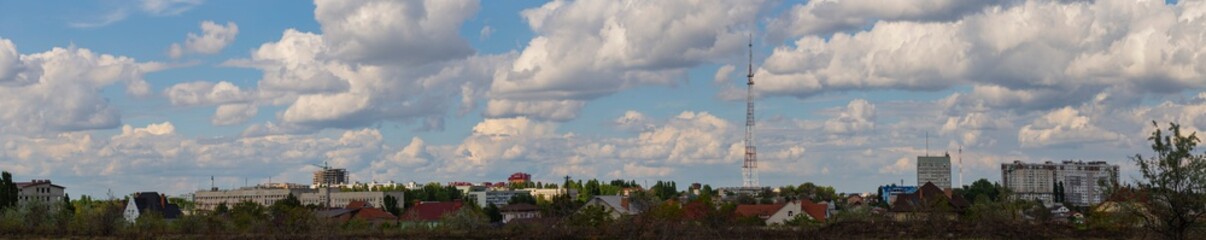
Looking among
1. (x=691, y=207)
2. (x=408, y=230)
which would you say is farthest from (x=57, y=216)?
(x=691, y=207)

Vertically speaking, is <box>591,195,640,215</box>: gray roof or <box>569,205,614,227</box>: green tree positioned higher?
<box>591,195,640,215</box>: gray roof

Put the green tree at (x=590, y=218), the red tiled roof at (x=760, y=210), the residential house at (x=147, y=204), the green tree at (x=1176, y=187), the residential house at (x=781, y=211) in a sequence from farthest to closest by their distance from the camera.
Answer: the residential house at (x=147, y=204), the red tiled roof at (x=760, y=210), the residential house at (x=781, y=211), the green tree at (x=590, y=218), the green tree at (x=1176, y=187)

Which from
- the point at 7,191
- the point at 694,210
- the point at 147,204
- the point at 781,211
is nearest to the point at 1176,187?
the point at 694,210

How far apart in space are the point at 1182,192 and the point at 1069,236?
24057mm

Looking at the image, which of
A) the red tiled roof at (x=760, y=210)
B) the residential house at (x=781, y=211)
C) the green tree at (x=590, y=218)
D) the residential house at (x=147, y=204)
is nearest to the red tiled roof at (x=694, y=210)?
the green tree at (x=590, y=218)

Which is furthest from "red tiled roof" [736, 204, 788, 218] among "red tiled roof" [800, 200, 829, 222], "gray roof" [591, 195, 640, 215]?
"gray roof" [591, 195, 640, 215]

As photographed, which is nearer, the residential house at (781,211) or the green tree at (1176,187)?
the green tree at (1176,187)

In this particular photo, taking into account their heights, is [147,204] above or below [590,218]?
above

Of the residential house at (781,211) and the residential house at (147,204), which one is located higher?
the residential house at (147,204)

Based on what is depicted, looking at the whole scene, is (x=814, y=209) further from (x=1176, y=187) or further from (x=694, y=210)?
(x=1176, y=187)

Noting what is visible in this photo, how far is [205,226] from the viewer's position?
7500cm

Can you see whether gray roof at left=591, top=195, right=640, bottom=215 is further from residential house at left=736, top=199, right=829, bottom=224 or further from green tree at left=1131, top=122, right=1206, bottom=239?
green tree at left=1131, top=122, right=1206, bottom=239

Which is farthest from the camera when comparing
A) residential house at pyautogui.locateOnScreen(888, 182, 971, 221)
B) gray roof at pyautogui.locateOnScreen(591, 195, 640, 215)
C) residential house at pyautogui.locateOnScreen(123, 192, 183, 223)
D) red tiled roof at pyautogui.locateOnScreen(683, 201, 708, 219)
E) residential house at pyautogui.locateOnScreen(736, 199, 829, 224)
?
residential house at pyautogui.locateOnScreen(123, 192, 183, 223)

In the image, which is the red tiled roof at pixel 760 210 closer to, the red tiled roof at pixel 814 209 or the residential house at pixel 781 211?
the residential house at pixel 781 211
